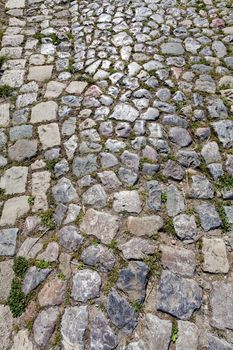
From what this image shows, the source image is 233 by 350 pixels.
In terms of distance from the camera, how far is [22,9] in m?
5.43

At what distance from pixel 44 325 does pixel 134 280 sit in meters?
0.63

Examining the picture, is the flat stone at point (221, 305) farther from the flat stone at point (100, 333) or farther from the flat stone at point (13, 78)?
the flat stone at point (13, 78)

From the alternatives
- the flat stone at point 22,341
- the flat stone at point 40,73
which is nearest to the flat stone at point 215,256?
the flat stone at point 22,341

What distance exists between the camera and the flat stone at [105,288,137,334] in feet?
7.62

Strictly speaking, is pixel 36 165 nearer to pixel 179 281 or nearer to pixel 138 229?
pixel 138 229

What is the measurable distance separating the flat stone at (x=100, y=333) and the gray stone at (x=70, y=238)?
514 mm

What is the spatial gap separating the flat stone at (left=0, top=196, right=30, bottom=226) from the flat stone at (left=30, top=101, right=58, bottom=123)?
98 cm

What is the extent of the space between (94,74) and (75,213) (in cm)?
189

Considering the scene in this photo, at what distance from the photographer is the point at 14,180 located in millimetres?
3234

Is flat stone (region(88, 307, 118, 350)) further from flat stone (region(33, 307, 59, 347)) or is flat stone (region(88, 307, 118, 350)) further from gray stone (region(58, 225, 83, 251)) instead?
gray stone (region(58, 225, 83, 251))

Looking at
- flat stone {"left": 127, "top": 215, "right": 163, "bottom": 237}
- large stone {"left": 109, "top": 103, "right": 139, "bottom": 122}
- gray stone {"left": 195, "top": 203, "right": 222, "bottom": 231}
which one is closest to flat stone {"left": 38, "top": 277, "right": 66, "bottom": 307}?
flat stone {"left": 127, "top": 215, "right": 163, "bottom": 237}

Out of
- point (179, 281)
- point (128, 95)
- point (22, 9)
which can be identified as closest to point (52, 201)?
point (179, 281)

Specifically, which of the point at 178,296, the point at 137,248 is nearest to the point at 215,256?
the point at 178,296

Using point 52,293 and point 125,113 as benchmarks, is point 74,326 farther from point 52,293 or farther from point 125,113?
point 125,113
